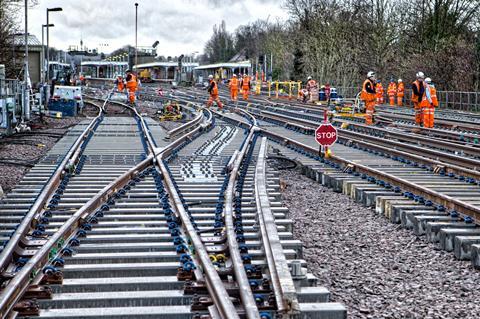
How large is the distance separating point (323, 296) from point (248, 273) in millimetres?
712

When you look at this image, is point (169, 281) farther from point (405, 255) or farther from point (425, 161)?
point (425, 161)

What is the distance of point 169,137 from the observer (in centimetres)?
1955

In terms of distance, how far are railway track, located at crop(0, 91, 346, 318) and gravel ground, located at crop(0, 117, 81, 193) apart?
29.6 inches

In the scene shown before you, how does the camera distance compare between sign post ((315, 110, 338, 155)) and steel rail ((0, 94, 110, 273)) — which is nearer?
steel rail ((0, 94, 110, 273))

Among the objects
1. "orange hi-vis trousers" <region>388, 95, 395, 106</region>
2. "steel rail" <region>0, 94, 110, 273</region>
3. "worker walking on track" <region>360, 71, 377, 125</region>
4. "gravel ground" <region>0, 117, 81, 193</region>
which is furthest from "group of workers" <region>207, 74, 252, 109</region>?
"steel rail" <region>0, 94, 110, 273</region>

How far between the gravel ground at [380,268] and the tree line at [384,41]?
111ft

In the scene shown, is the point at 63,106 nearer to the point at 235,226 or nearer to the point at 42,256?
the point at 235,226

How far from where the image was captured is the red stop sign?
14266mm

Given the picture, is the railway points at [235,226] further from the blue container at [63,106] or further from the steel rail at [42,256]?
the blue container at [63,106]

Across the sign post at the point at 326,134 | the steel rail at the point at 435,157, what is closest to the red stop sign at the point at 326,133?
the sign post at the point at 326,134

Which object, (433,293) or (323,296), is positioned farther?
(433,293)

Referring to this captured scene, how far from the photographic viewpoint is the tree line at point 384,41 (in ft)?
144

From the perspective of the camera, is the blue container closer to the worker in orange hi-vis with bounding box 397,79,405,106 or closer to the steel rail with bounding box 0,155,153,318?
the worker in orange hi-vis with bounding box 397,79,405,106

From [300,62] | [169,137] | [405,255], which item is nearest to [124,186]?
[405,255]
